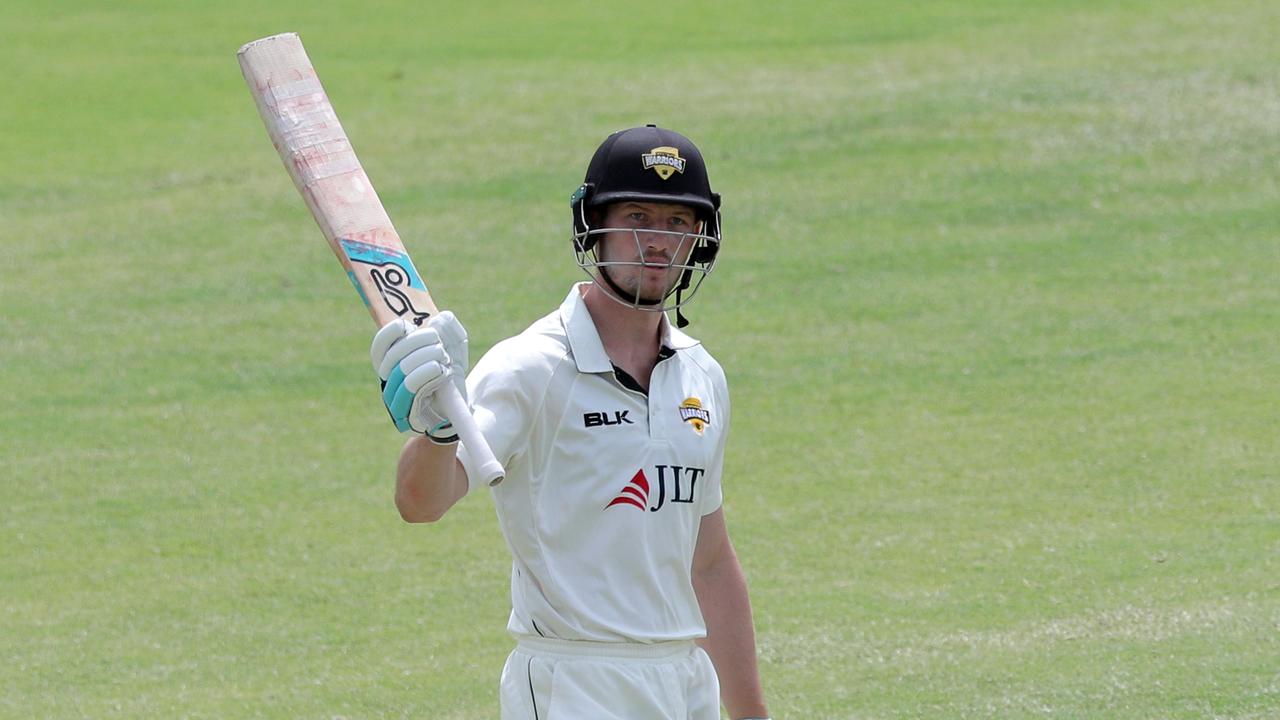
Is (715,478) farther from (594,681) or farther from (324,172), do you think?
(324,172)

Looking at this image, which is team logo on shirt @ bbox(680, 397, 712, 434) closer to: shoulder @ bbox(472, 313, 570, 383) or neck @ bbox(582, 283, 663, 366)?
neck @ bbox(582, 283, 663, 366)

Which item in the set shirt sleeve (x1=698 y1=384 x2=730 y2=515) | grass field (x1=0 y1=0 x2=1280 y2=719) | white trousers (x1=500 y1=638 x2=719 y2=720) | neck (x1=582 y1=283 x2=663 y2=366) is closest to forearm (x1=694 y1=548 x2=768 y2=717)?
shirt sleeve (x1=698 y1=384 x2=730 y2=515)

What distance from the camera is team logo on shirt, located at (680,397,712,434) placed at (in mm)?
4125

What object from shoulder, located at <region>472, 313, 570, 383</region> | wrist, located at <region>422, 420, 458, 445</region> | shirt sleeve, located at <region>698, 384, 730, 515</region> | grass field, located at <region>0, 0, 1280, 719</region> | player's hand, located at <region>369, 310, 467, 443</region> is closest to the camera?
player's hand, located at <region>369, 310, 467, 443</region>

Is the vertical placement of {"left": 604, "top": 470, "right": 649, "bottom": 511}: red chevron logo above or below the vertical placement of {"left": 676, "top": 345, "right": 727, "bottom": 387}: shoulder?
below

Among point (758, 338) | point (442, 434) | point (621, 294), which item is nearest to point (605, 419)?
point (621, 294)

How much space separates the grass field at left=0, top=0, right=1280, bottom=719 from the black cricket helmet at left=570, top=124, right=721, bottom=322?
3398 millimetres

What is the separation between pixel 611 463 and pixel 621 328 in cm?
37

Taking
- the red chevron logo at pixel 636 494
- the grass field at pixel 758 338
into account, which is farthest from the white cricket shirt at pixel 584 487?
the grass field at pixel 758 338

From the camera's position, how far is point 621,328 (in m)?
4.17

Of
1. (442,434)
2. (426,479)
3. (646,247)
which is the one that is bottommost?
(426,479)

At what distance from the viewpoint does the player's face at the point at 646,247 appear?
404 centimetres

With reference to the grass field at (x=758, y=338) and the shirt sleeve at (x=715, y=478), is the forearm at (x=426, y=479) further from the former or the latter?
the grass field at (x=758, y=338)

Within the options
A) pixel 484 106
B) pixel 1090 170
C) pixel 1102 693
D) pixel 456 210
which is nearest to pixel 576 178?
pixel 456 210
